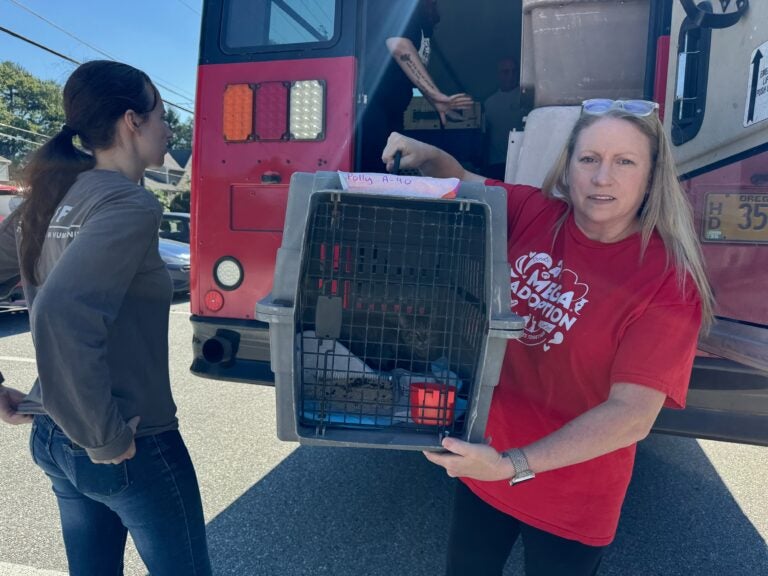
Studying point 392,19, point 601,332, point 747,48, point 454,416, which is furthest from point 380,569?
point 392,19

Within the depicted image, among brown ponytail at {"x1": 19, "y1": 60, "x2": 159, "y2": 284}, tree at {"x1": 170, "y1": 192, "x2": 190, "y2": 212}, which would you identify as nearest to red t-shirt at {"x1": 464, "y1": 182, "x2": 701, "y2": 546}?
brown ponytail at {"x1": 19, "y1": 60, "x2": 159, "y2": 284}

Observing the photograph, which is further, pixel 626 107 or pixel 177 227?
pixel 177 227

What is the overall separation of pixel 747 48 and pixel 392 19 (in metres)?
1.79

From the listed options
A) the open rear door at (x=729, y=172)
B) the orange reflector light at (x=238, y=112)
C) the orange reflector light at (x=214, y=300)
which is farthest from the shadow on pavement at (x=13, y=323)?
the open rear door at (x=729, y=172)

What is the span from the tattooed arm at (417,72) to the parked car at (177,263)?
6.61m

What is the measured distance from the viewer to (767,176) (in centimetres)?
162

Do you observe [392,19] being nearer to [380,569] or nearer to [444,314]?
[444,314]

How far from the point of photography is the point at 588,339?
1.31 m

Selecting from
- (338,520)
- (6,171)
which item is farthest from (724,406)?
(6,171)

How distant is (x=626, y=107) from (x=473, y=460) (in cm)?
95

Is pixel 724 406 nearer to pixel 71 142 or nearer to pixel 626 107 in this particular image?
pixel 626 107

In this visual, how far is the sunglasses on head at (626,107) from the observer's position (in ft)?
4.47

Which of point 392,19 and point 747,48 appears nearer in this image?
point 747,48

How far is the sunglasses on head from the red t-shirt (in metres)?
0.26
